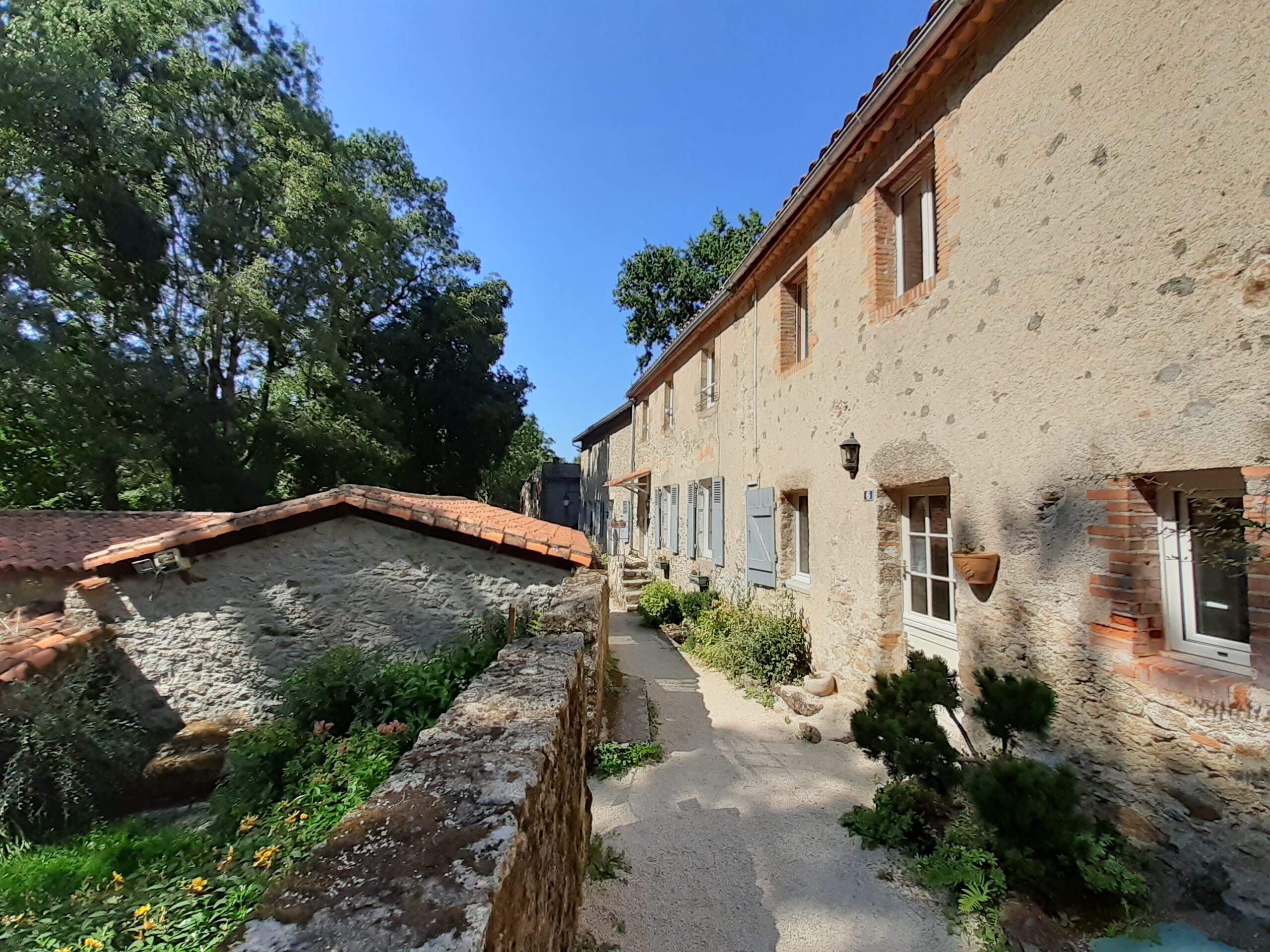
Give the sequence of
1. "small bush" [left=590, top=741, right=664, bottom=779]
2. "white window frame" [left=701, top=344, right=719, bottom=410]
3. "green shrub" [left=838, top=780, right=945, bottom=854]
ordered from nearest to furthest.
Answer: "green shrub" [left=838, top=780, right=945, bottom=854] → "small bush" [left=590, top=741, right=664, bottom=779] → "white window frame" [left=701, top=344, right=719, bottom=410]

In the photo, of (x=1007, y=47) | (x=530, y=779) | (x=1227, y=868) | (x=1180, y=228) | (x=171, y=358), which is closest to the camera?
(x=530, y=779)

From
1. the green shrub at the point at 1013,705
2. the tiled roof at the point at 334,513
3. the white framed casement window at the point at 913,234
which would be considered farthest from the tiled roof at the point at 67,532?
the white framed casement window at the point at 913,234

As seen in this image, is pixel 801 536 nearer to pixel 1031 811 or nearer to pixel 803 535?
pixel 803 535

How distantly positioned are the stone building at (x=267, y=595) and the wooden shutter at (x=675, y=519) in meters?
6.57

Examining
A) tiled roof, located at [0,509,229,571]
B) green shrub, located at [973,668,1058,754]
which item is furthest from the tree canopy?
green shrub, located at [973,668,1058,754]

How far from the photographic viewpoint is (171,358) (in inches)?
536

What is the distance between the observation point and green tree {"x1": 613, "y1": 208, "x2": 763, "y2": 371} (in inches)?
860

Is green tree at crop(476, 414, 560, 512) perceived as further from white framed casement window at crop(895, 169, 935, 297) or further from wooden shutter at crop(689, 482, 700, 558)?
white framed casement window at crop(895, 169, 935, 297)

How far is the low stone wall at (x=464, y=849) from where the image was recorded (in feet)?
3.60

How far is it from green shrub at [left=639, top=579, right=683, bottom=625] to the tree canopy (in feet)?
31.8

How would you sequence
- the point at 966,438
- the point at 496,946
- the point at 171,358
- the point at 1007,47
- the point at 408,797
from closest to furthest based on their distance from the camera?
the point at 496,946, the point at 408,797, the point at 1007,47, the point at 966,438, the point at 171,358

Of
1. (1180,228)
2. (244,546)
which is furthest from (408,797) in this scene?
(244,546)

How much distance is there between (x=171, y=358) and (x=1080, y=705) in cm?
1751

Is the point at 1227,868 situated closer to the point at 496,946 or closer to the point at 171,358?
the point at 496,946
